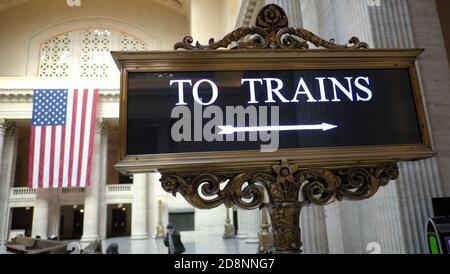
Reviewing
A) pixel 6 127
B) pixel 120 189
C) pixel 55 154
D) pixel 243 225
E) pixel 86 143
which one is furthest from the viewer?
pixel 120 189

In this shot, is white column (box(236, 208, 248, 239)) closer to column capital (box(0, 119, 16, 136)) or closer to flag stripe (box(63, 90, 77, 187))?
flag stripe (box(63, 90, 77, 187))

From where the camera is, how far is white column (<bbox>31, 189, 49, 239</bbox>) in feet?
68.9

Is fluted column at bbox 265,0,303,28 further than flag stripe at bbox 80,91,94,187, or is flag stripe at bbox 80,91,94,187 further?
flag stripe at bbox 80,91,94,187

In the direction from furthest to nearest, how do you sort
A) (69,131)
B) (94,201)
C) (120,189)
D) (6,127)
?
(120,189), (6,127), (94,201), (69,131)

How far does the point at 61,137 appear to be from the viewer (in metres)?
17.1

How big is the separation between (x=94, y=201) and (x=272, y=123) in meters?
22.3

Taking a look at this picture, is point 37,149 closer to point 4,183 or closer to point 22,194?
point 4,183

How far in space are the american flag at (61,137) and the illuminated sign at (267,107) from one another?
17.7 metres

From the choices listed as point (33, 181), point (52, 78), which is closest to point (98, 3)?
point (52, 78)

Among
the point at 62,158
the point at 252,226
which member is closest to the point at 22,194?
the point at 62,158

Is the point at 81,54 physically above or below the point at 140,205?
above

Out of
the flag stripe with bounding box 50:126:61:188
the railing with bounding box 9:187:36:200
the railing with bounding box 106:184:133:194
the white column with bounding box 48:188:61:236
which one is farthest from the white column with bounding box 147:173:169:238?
the railing with bounding box 9:187:36:200

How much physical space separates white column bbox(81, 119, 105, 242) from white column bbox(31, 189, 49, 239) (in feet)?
8.72

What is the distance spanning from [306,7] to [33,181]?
16.8m
